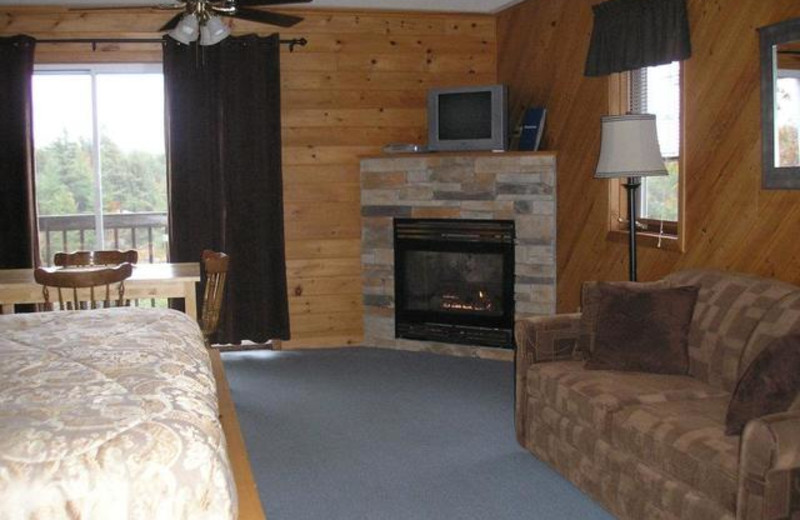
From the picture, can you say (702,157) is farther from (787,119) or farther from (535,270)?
(535,270)

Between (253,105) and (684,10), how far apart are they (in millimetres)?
3045

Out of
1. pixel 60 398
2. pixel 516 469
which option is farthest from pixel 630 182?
pixel 60 398

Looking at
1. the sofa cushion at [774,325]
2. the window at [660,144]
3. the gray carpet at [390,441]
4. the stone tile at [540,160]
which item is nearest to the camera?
the sofa cushion at [774,325]

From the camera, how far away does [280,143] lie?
6.38 m

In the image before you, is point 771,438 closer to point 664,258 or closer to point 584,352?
point 584,352

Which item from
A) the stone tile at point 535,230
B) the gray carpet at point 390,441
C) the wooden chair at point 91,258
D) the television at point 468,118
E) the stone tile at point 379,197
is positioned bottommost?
the gray carpet at point 390,441

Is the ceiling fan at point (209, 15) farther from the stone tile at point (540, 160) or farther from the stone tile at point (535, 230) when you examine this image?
the stone tile at point (535, 230)

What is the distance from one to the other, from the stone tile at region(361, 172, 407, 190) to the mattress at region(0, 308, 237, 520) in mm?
4013

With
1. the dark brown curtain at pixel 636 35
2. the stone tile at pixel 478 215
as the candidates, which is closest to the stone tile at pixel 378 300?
the stone tile at pixel 478 215

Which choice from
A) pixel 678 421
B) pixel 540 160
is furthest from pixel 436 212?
pixel 678 421

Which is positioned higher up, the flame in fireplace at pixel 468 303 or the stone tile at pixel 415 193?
the stone tile at pixel 415 193

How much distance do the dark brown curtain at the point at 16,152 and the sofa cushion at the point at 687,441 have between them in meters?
4.33

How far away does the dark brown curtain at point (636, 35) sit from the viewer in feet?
14.5

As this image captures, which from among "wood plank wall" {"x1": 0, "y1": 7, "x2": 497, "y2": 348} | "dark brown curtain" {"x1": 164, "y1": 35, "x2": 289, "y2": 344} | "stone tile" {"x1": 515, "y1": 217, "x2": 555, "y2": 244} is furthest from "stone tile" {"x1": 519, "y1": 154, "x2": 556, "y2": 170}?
"dark brown curtain" {"x1": 164, "y1": 35, "x2": 289, "y2": 344}
